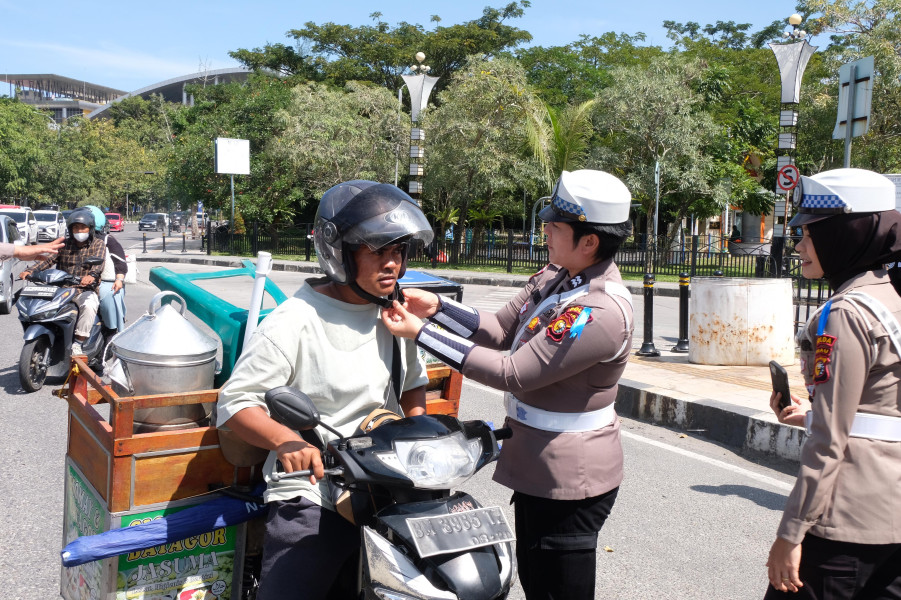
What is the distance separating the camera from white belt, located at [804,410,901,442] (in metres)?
2.13

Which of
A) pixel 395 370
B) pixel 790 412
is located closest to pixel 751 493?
pixel 790 412

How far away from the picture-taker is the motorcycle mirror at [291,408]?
1.91m

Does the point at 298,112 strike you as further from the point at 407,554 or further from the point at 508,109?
the point at 407,554

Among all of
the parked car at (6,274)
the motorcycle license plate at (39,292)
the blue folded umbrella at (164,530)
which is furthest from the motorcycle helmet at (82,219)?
the blue folded umbrella at (164,530)

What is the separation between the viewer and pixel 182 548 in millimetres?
2471

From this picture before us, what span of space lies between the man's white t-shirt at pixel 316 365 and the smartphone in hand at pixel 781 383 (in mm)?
1161

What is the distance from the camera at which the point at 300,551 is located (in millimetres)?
2178

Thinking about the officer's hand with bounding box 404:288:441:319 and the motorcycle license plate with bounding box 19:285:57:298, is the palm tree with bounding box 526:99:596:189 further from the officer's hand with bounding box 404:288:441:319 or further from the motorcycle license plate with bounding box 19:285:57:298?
the officer's hand with bounding box 404:288:441:319

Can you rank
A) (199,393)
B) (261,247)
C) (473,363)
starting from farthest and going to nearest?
(261,247) < (199,393) < (473,363)

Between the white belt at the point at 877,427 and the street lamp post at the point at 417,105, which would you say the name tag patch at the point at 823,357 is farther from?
the street lamp post at the point at 417,105

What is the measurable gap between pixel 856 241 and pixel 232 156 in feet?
94.1

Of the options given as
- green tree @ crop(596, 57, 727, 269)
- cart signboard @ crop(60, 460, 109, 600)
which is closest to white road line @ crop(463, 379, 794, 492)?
cart signboard @ crop(60, 460, 109, 600)

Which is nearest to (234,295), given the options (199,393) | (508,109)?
(508,109)

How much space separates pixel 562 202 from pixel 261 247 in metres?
31.0
